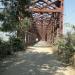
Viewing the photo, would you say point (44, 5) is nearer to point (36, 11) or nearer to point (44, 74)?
point (36, 11)

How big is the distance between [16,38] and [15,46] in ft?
6.49

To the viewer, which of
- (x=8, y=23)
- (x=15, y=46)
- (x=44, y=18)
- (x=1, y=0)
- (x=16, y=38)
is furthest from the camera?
(x=44, y=18)

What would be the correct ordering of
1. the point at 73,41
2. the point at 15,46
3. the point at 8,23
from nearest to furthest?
the point at 8,23, the point at 73,41, the point at 15,46

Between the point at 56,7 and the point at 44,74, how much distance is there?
1975 cm

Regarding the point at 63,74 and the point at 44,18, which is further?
the point at 44,18

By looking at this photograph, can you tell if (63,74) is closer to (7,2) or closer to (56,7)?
(7,2)

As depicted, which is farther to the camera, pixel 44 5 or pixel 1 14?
pixel 44 5

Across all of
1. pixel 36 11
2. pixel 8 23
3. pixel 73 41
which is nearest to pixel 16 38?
pixel 36 11

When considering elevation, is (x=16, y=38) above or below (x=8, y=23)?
below

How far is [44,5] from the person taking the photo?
29.9m

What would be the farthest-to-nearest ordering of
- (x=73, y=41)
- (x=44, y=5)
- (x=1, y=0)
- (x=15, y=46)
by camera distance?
(x=44, y=5) < (x=15, y=46) < (x=73, y=41) < (x=1, y=0)

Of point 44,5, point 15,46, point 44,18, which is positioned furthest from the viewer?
point 44,18

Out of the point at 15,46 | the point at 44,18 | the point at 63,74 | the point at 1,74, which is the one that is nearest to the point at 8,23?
the point at 1,74

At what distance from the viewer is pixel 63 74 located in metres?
11.2
